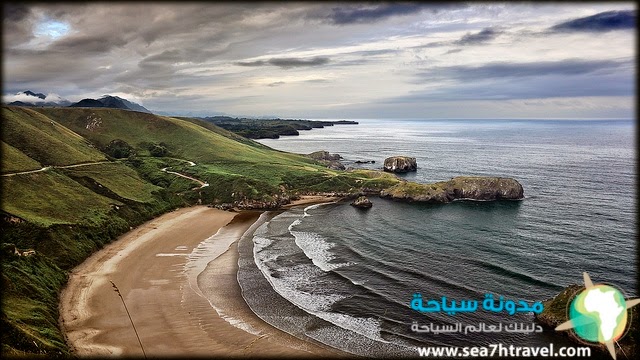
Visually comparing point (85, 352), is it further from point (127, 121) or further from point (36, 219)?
point (127, 121)

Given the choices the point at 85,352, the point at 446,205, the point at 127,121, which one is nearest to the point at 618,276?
the point at 446,205

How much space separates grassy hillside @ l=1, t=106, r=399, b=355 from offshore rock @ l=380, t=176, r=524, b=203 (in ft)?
34.2

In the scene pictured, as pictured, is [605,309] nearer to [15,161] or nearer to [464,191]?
[464,191]

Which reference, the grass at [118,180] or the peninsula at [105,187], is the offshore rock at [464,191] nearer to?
the peninsula at [105,187]

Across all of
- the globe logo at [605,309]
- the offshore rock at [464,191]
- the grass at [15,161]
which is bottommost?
the globe logo at [605,309]

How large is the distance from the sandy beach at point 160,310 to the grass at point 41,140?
134ft

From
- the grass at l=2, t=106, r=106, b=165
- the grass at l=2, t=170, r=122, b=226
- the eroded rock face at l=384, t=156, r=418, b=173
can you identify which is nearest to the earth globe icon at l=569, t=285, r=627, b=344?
the grass at l=2, t=170, r=122, b=226

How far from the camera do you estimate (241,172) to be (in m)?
118

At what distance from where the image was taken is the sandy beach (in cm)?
3484

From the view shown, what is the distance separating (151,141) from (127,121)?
719 inches

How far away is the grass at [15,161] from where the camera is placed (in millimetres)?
73062

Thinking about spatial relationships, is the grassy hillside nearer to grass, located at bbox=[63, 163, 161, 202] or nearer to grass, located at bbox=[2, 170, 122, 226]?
grass, located at bbox=[2, 170, 122, 226]

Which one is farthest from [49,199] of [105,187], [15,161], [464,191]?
[464,191]

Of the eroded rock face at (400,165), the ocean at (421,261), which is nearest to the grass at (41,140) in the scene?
the ocean at (421,261)
